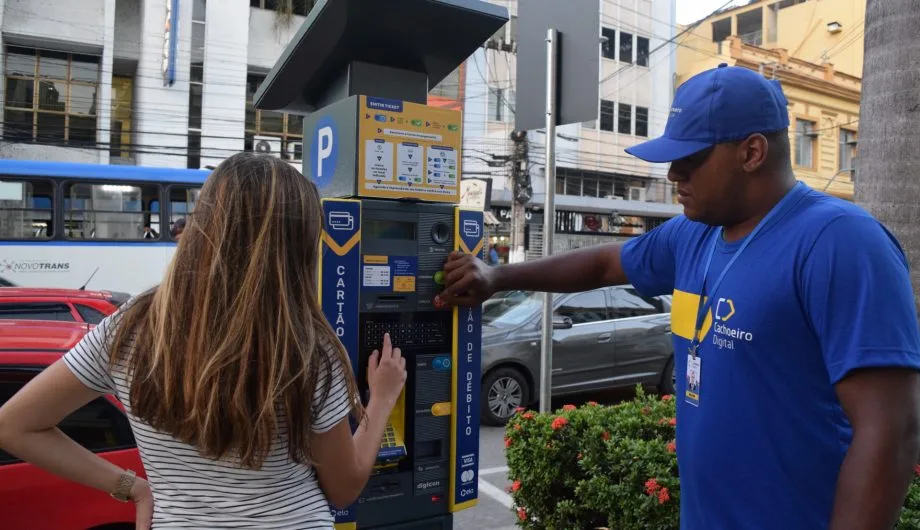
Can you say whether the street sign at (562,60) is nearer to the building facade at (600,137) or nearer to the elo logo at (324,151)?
the elo logo at (324,151)

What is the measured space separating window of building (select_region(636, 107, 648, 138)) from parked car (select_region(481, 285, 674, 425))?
23725mm

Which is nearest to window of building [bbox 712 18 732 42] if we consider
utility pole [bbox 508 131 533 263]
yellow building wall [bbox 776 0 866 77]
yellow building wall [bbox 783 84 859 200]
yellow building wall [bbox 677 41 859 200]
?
yellow building wall [bbox 776 0 866 77]

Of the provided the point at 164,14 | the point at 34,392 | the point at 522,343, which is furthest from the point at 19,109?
the point at 34,392

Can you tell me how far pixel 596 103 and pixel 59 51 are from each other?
64.8ft

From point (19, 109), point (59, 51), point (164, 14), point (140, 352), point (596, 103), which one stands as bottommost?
point (140, 352)

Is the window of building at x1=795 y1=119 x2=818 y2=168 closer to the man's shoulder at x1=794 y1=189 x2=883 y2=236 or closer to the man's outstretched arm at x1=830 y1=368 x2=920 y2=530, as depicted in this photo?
the man's shoulder at x1=794 y1=189 x2=883 y2=236

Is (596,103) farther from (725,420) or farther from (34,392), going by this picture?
(34,392)

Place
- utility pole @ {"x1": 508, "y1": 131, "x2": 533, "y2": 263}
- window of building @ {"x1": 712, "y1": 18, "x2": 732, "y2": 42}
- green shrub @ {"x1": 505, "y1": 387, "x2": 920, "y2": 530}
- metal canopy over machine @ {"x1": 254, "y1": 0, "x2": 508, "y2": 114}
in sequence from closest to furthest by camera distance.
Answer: metal canopy over machine @ {"x1": 254, "y1": 0, "x2": 508, "y2": 114} < green shrub @ {"x1": 505, "y1": 387, "x2": 920, "y2": 530} < utility pole @ {"x1": 508, "y1": 131, "x2": 533, "y2": 263} < window of building @ {"x1": 712, "y1": 18, "x2": 732, "y2": 42}

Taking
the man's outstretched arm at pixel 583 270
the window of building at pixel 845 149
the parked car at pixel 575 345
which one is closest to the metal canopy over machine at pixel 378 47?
the man's outstretched arm at pixel 583 270

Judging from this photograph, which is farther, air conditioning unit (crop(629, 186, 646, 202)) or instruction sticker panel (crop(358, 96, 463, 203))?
air conditioning unit (crop(629, 186, 646, 202))

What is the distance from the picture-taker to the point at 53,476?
10.4ft

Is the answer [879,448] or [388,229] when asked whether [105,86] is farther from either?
[879,448]

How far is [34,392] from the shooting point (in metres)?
1.57

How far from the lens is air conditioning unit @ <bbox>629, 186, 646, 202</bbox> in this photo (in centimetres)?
3048
